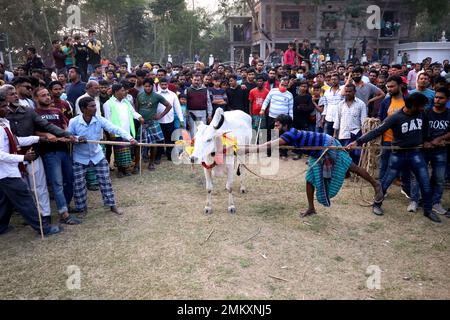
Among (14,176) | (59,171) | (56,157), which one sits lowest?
(59,171)

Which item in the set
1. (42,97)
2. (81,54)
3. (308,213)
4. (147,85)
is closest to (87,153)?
(42,97)

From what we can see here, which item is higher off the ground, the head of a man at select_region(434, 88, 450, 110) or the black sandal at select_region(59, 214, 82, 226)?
the head of a man at select_region(434, 88, 450, 110)

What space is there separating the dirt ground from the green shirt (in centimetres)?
223

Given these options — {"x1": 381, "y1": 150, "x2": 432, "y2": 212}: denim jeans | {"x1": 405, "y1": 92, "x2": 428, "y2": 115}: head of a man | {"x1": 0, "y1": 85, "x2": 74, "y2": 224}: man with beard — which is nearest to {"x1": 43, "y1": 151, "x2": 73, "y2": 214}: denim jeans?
{"x1": 0, "y1": 85, "x2": 74, "y2": 224}: man with beard

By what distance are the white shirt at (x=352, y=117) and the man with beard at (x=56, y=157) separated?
511cm

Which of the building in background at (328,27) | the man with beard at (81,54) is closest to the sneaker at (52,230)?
the man with beard at (81,54)

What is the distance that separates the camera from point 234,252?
474cm

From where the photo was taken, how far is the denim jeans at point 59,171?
5.41 m

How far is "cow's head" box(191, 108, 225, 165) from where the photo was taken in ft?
18.0

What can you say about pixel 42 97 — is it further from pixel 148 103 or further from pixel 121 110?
pixel 148 103

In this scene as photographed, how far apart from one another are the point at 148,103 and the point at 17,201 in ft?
12.6

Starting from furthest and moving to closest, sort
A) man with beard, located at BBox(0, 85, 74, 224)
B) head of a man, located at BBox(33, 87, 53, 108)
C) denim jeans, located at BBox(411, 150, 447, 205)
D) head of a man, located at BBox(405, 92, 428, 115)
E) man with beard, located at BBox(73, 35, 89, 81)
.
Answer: man with beard, located at BBox(73, 35, 89, 81) < denim jeans, located at BBox(411, 150, 447, 205) < head of a man, located at BBox(405, 92, 428, 115) < head of a man, located at BBox(33, 87, 53, 108) < man with beard, located at BBox(0, 85, 74, 224)

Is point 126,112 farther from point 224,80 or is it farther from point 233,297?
point 233,297

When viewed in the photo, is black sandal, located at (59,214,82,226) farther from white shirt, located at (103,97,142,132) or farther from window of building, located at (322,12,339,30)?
window of building, located at (322,12,339,30)
